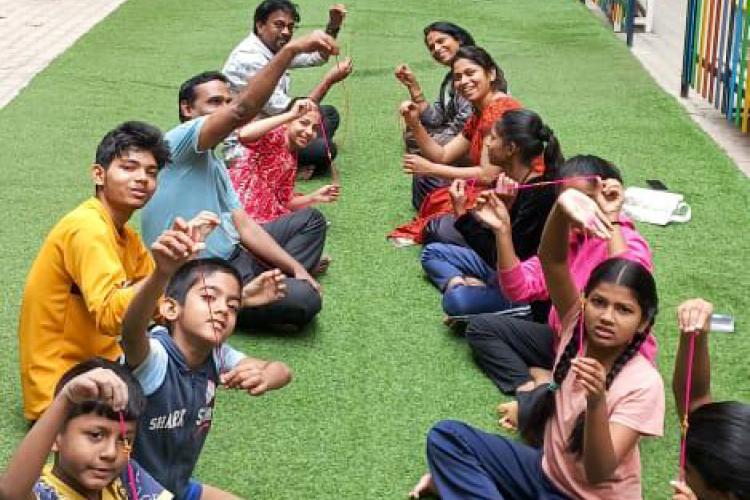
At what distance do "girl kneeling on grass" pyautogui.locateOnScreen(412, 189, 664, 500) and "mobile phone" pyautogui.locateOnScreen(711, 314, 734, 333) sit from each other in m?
1.26

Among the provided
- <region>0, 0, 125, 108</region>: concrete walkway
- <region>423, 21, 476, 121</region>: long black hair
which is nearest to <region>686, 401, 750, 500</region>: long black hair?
<region>423, 21, 476, 121</region>: long black hair

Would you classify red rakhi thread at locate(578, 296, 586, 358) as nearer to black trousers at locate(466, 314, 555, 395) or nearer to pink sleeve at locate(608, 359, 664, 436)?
pink sleeve at locate(608, 359, 664, 436)

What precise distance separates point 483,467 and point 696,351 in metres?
0.66

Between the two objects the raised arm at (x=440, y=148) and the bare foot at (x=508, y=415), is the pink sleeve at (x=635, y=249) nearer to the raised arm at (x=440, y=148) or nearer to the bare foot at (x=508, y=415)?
the bare foot at (x=508, y=415)

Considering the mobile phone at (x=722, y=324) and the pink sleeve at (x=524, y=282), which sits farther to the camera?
the mobile phone at (x=722, y=324)

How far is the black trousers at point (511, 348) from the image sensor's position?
12.5ft

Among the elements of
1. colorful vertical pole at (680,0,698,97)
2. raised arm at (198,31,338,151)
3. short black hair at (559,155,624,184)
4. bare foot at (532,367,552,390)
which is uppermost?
raised arm at (198,31,338,151)

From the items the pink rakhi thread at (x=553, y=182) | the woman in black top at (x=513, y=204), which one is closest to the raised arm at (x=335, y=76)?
the woman in black top at (x=513, y=204)

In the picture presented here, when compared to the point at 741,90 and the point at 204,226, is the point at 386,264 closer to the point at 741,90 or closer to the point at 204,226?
the point at 204,226

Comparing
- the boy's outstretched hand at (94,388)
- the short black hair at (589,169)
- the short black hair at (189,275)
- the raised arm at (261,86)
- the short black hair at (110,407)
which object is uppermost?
the raised arm at (261,86)

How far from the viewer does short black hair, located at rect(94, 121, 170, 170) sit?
3.21 meters

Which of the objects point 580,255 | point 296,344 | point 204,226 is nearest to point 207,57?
point 296,344

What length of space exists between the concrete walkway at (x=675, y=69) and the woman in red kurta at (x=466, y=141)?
6.56 ft

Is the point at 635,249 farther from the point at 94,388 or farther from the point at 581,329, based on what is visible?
the point at 94,388
